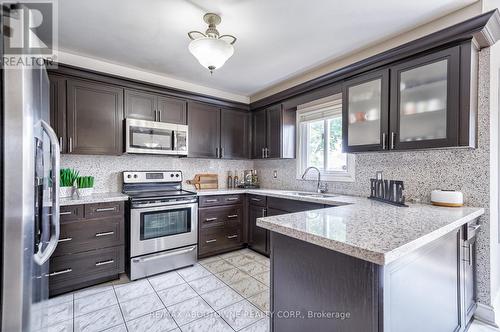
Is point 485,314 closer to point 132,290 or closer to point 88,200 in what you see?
point 132,290

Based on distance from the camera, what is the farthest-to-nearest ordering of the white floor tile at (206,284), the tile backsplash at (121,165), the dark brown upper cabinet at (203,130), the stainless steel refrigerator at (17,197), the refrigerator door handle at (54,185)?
the dark brown upper cabinet at (203,130) < the tile backsplash at (121,165) < the white floor tile at (206,284) < the refrigerator door handle at (54,185) < the stainless steel refrigerator at (17,197)

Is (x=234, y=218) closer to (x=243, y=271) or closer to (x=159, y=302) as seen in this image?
(x=243, y=271)

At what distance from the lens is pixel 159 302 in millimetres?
2113

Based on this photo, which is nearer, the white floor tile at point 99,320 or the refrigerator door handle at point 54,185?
the refrigerator door handle at point 54,185

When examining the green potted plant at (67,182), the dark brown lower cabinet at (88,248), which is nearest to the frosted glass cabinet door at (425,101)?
the dark brown lower cabinet at (88,248)

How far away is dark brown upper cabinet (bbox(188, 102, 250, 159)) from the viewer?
3.40m

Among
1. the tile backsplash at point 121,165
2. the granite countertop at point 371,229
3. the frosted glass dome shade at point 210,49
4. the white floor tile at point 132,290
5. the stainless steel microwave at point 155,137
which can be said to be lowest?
the white floor tile at point 132,290

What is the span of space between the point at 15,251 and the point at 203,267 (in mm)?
2331

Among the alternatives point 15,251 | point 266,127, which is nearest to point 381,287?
point 15,251

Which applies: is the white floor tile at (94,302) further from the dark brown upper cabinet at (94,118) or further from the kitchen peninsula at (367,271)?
the kitchen peninsula at (367,271)

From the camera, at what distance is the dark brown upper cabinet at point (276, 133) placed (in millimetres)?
3486

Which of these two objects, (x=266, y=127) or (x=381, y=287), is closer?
(x=381, y=287)

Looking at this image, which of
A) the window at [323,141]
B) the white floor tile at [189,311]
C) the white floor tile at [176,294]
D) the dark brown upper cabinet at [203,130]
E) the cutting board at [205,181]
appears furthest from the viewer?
the cutting board at [205,181]

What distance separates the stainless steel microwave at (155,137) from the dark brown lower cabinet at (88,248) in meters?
0.74
